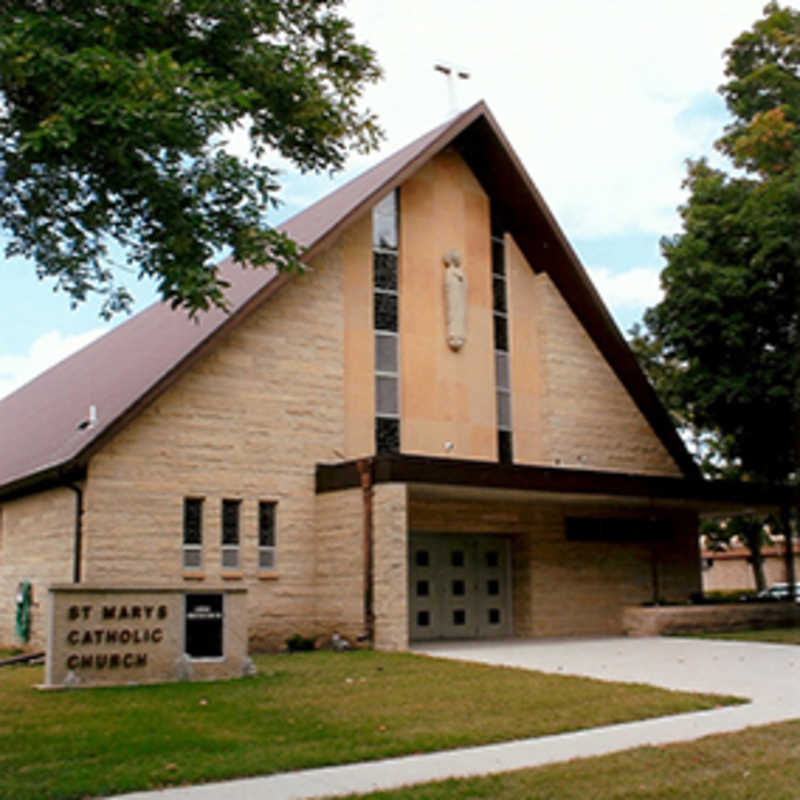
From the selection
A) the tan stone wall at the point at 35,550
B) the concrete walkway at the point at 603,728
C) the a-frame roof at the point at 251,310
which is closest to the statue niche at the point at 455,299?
the a-frame roof at the point at 251,310

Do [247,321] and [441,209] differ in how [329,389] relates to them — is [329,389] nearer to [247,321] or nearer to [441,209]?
[247,321]

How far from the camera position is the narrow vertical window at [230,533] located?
62.5ft

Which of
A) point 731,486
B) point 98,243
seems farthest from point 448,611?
point 98,243

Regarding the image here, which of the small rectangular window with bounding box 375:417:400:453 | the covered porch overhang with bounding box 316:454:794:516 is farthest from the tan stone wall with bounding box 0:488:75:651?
the small rectangular window with bounding box 375:417:400:453

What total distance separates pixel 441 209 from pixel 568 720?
611 inches

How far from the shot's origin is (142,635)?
13.3m

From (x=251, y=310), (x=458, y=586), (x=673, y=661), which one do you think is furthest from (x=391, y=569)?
(x=251, y=310)

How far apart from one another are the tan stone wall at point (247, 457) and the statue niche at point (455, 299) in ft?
9.52

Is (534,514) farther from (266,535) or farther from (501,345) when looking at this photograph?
(266,535)

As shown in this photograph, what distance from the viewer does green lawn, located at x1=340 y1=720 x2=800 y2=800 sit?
287 inches

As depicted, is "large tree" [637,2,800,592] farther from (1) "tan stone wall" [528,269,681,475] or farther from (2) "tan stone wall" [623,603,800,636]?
(2) "tan stone wall" [623,603,800,636]

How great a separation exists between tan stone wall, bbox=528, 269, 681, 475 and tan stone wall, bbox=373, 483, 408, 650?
6429 mm

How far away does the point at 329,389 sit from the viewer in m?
20.9

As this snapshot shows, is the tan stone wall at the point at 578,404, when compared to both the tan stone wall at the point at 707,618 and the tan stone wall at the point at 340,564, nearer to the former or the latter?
the tan stone wall at the point at 707,618
